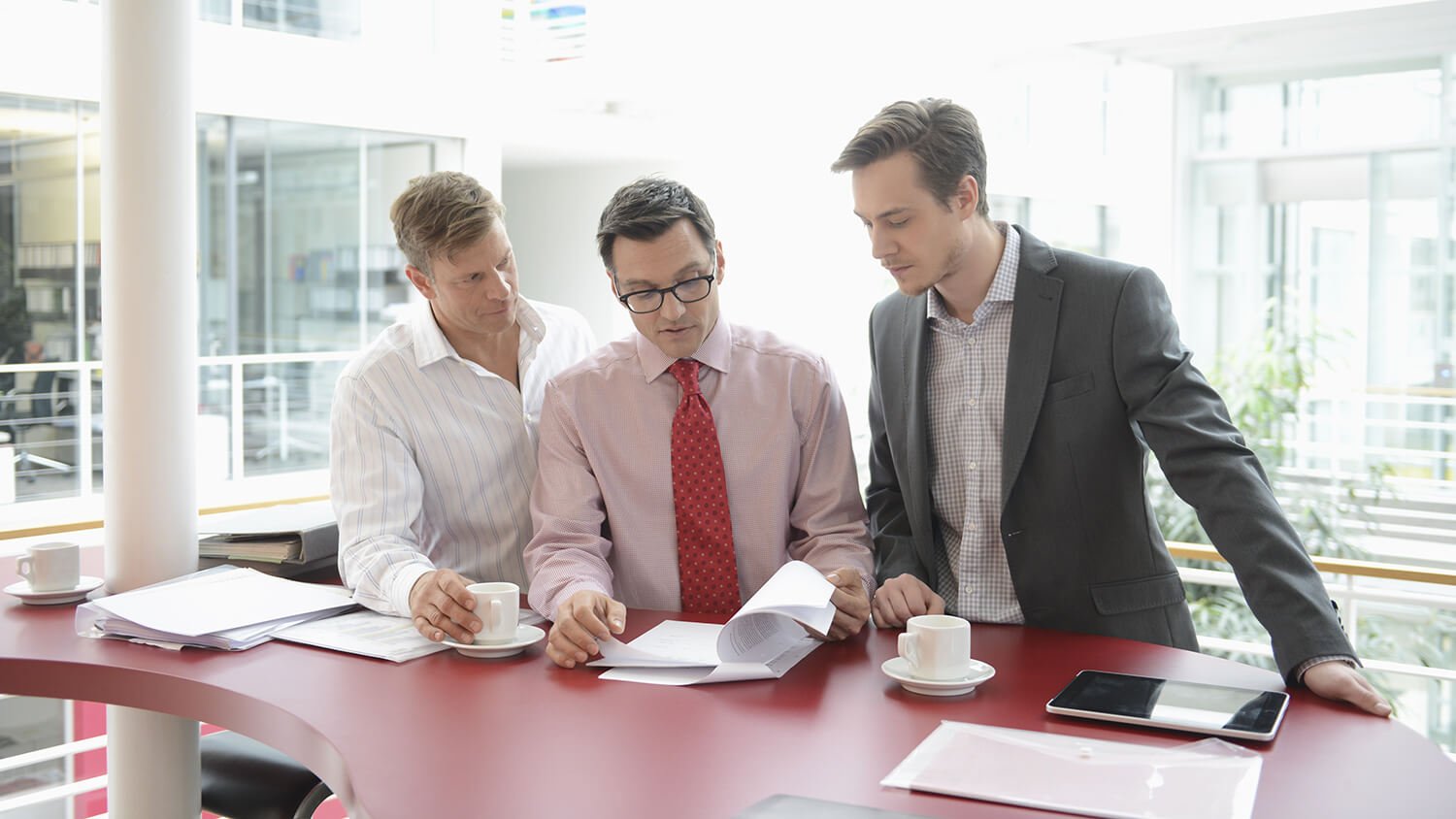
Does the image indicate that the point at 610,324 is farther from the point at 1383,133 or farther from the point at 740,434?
the point at 740,434

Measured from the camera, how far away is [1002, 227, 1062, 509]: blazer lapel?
6.47ft

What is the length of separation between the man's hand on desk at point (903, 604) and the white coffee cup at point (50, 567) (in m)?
1.38

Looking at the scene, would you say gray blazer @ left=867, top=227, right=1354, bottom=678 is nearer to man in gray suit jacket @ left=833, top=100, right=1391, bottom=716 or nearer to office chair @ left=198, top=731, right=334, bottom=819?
man in gray suit jacket @ left=833, top=100, right=1391, bottom=716

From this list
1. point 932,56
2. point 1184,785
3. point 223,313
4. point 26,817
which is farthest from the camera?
point 223,313

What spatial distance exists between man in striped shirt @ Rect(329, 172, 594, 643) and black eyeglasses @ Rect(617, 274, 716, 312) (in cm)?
32

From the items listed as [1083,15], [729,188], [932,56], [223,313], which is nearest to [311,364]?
[223,313]

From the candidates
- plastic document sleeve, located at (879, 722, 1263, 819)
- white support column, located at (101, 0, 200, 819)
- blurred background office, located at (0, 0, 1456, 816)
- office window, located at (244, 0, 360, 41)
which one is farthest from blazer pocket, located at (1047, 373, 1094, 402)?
office window, located at (244, 0, 360, 41)

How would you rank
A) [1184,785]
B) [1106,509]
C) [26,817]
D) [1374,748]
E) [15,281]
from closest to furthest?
[1184,785], [1374,748], [1106,509], [26,817], [15,281]

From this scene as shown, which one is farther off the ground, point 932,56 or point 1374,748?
point 932,56

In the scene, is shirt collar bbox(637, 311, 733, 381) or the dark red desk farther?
shirt collar bbox(637, 311, 733, 381)

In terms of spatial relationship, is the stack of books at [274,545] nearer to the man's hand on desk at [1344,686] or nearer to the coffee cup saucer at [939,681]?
the coffee cup saucer at [939,681]

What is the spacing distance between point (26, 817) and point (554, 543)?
5.14 m

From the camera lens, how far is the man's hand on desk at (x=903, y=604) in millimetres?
1887

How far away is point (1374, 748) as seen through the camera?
1361mm
